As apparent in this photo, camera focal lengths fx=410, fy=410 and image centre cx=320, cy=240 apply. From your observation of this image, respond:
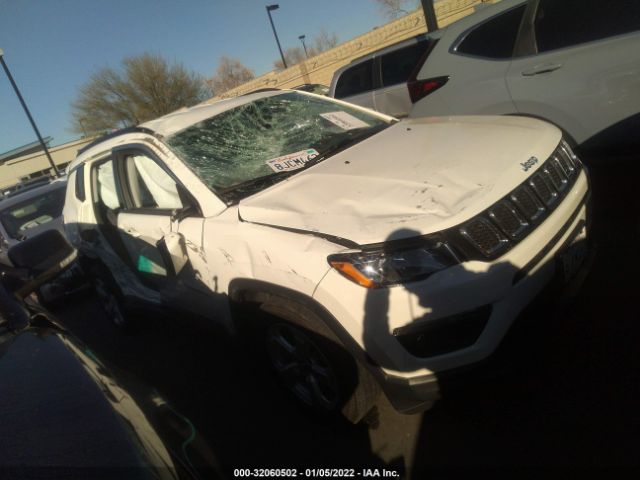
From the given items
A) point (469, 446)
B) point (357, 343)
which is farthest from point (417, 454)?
point (357, 343)

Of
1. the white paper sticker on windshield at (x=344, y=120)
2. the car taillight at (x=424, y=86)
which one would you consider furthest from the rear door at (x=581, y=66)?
the white paper sticker on windshield at (x=344, y=120)

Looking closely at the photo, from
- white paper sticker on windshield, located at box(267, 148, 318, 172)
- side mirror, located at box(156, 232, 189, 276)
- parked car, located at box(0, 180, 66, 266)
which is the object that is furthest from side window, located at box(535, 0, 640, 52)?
parked car, located at box(0, 180, 66, 266)

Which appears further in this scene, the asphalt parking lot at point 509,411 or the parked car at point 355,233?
the asphalt parking lot at point 509,411

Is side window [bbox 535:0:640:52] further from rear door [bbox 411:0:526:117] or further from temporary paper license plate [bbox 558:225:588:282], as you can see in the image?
temporary paper license plate [bbox 558:225:588:282]

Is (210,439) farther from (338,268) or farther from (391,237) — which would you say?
(391,237)

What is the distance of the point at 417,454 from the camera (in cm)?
201

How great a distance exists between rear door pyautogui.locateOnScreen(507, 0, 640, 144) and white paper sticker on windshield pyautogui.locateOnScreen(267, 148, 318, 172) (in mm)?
2107

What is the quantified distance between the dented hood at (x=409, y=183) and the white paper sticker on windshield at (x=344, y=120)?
1.91 ft

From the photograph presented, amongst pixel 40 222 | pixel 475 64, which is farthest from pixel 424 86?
pixel 40 222

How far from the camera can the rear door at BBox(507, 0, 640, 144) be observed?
306 cm

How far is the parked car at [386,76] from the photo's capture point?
22.2 ft

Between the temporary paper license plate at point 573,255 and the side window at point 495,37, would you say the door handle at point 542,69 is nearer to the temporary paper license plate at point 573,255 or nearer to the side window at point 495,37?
the side window at point 495,37

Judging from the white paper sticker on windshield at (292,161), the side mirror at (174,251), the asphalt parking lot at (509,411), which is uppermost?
the white paper sticker on windshield at (292,161)

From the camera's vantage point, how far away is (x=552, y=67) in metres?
3.37
